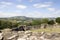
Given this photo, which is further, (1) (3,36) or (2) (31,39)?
(1) (3,36)

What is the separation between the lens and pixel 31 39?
444 inches

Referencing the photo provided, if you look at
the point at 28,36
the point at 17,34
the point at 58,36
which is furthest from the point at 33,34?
the point at 58,36

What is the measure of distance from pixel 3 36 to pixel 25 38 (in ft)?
6.40

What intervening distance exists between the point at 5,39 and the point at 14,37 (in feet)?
2.50

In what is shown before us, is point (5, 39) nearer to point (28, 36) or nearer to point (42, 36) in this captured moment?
point (28, 36)

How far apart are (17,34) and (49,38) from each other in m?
2.80

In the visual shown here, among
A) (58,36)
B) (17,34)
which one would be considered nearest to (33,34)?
(17,34)

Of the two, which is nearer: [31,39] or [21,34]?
[31,39]

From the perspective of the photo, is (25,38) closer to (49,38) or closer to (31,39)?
(31,39)

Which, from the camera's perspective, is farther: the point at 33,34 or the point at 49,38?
the point at 33,34

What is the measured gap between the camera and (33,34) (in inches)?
476

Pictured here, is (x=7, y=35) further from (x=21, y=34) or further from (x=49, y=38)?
(x=49, y=38)

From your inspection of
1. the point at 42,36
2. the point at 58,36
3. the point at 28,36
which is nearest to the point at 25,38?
the point at 28,36

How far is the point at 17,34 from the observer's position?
12.2 metres
